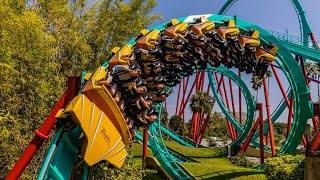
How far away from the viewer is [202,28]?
5.89 m

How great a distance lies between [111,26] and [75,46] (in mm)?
1234

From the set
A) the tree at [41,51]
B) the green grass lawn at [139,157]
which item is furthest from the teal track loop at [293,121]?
the tree at [41,51]

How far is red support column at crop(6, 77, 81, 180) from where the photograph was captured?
15.1ft

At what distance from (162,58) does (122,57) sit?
84cm

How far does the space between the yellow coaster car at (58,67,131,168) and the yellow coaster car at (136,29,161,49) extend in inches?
30.9

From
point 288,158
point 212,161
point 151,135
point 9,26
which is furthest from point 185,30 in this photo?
point 212,161

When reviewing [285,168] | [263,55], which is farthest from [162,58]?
[285,168]

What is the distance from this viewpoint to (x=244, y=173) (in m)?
12.2

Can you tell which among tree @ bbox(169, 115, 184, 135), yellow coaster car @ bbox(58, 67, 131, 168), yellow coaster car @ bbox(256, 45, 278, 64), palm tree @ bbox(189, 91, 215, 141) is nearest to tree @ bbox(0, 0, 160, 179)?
yellow coaster car @ bbox(58, 67, 131, 168)

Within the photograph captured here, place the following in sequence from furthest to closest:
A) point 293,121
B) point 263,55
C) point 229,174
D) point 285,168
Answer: point 229,174, point 293,121, point 285,168, point 263,55

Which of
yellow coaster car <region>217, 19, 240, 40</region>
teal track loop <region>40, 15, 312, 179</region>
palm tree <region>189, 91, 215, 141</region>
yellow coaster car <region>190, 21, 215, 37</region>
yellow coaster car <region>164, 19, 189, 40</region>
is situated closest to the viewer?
teal track loop <region>40, 15, 312, 179</region>

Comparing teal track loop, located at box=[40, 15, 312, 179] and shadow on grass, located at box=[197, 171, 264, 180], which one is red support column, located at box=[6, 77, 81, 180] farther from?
shadow on grass, located at box=[197, 171, 264, 180]

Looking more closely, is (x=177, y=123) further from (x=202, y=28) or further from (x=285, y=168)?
(x=202, y=28)

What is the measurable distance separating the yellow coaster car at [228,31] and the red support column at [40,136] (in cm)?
273
